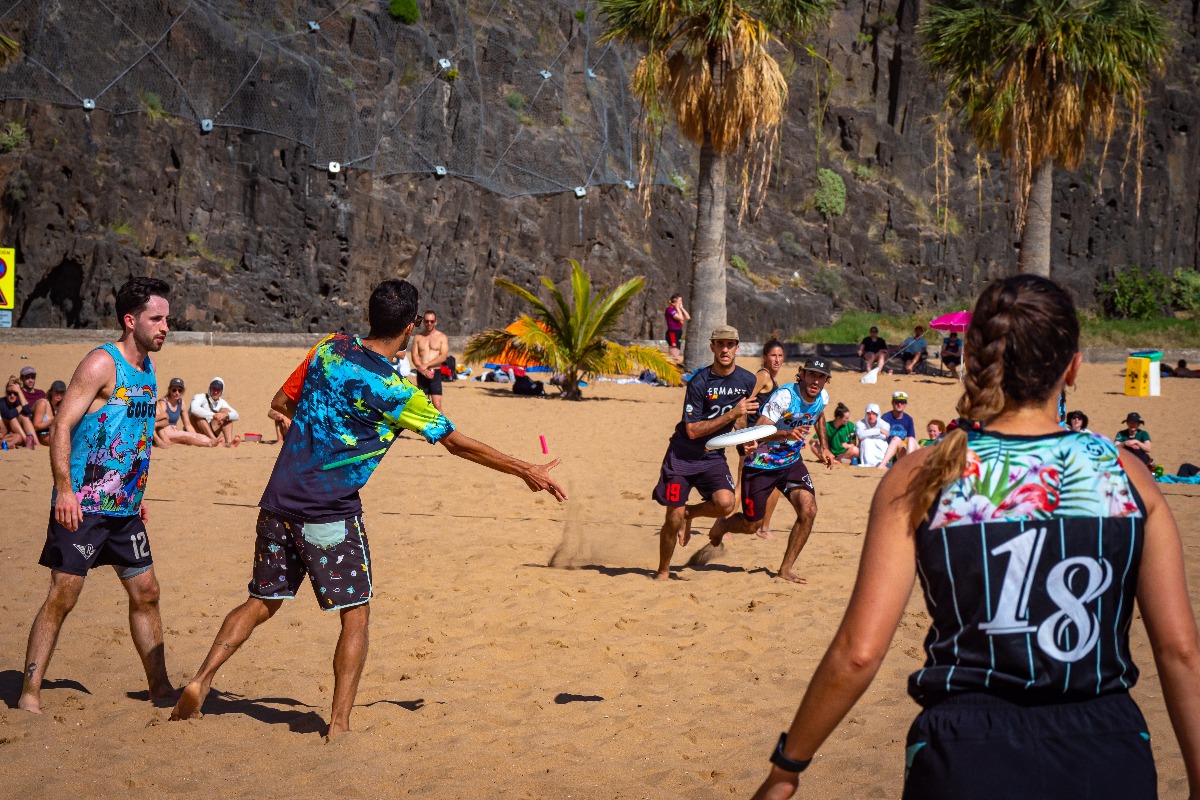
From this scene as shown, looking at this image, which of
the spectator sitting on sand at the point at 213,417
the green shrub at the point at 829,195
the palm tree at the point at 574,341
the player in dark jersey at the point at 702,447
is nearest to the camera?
the player in dark jersey at the point at 702,447

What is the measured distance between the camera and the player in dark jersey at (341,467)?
4332mm

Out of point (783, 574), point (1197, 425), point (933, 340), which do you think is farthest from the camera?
point (933, 340)

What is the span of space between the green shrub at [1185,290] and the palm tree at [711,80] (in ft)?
88.0

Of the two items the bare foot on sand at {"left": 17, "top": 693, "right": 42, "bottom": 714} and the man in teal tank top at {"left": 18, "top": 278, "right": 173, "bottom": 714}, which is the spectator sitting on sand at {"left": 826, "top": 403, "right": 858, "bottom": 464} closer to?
the man in teal tank top at {"left": 18, "top": 278, "right": 173, "bottom": 714}

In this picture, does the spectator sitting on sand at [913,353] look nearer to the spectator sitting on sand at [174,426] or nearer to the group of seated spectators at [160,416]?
the group of seated spectators at [160,416]

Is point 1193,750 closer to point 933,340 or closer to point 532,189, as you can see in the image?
point 532,189

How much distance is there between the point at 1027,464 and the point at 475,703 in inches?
142

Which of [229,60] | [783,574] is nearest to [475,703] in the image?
[783,574]

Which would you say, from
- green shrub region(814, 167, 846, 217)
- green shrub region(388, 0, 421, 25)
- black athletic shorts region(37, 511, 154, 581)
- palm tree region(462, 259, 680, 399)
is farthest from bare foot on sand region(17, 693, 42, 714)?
green shrub region(814, 167, 846, 217)

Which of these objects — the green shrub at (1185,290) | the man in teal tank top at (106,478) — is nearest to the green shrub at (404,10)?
the man in teal tank top at (106,478)

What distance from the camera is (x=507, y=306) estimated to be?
96.3 feet

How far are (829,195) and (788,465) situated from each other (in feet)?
110

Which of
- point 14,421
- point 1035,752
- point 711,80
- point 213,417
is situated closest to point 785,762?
point 1035,752

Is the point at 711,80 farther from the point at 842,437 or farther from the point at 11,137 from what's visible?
the point at 11,137
